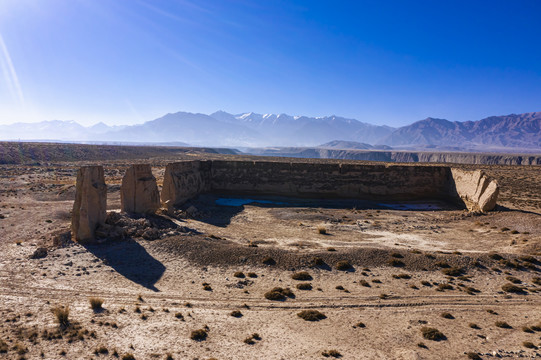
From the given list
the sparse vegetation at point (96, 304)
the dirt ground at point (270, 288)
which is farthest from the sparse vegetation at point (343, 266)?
the sparse vegetation at point (96, 304)

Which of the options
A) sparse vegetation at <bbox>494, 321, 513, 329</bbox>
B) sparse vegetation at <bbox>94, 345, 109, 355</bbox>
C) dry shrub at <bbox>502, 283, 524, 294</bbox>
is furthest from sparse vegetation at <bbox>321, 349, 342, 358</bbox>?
dry shrub at <bbox>502, 283, 524, 294</bbox>

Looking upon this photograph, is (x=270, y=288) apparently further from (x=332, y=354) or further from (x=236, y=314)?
(x=332, y=354)

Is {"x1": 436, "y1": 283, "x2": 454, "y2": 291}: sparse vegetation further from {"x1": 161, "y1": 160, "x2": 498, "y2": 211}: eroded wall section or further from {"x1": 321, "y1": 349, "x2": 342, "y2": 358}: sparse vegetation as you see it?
{"x1": 161, "y1": 160, "x2": 498, "y2": 211}: eroded wall section

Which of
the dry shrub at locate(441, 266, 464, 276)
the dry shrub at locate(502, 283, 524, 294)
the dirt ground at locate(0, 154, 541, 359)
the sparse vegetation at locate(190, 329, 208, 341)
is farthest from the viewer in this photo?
the dry shrub at locate(441, 266, 464, 276)

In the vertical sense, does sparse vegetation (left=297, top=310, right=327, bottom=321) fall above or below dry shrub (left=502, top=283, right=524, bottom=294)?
below

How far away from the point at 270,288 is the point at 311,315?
2.97 metres

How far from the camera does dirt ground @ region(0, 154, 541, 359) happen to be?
33.9 feet

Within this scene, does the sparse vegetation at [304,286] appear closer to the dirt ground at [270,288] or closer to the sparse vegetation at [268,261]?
the dirt ground at [270,288]

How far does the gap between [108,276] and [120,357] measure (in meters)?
6.47

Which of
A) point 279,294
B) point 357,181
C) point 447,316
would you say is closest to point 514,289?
point 447,316

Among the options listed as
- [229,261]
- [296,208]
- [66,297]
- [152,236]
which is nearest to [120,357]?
[66,297]

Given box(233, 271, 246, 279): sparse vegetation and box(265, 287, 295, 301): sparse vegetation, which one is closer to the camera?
box(265, 287, 295, 301): sparse vegetation

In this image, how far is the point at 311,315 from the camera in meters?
12.1

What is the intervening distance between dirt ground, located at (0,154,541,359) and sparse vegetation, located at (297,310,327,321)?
18 centimetres
